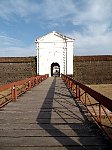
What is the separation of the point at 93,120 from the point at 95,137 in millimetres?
1404

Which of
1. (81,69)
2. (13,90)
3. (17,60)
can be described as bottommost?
(13,90)

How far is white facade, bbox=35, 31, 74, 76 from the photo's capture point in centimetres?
3878

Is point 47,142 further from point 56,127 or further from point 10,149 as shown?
point 56,127

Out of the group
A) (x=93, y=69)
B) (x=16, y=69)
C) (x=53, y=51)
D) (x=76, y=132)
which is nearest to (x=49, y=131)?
(x=76, y=132)

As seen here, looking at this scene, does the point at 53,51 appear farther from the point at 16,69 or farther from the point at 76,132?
the point at 76,132

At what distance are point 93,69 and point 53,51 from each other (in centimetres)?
598

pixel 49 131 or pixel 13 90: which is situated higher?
pixel 13 90

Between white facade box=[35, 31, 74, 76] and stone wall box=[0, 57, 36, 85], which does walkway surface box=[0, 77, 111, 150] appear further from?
stone wall box=[0, 57, 36, 85]

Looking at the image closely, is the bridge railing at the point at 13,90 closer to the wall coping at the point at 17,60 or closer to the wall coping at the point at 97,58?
the wall coping at the point at 97,58

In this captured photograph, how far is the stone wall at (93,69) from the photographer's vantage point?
38906 millimetres

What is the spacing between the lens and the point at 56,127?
17.9 feet

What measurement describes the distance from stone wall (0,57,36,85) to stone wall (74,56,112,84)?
6.17 m

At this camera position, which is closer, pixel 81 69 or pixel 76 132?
pixel 76 132

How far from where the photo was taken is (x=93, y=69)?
Answer: 39.1m
